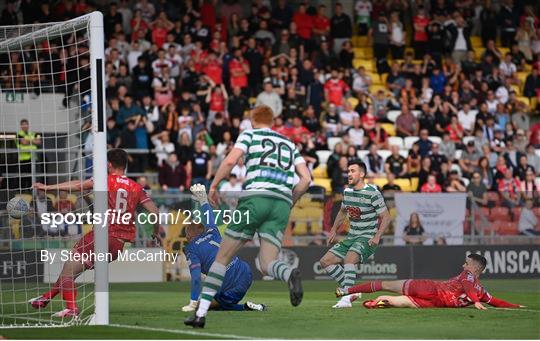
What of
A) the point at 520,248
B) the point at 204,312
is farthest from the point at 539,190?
the point at 204,312

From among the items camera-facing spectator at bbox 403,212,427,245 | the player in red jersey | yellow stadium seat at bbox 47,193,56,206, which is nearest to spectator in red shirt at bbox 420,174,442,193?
camera-facing spectator at bbox 403,212,427,245

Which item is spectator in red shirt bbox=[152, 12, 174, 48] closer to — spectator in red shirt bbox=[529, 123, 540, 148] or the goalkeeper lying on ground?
spectator in red shirt bbox=[529, 123, 540, 148]

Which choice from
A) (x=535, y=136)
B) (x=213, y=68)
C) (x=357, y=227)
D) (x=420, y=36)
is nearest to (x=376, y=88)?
(x=420, y=36)

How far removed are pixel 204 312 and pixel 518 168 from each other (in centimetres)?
1803

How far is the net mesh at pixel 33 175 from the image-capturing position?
15.2 m

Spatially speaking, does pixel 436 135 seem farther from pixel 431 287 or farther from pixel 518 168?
pixel 431 287

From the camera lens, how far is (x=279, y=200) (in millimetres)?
12406

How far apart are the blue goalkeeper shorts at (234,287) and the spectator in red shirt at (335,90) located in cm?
1623

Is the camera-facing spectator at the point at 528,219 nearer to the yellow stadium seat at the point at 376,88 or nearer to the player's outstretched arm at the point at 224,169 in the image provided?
the yellow stadium seat at the point at 376,88

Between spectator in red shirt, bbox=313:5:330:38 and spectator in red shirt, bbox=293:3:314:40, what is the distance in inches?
4.9

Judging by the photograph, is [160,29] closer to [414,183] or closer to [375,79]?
[375,79]

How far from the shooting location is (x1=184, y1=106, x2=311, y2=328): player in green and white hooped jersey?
12.2 meters

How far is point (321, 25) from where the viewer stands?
32.8 metres

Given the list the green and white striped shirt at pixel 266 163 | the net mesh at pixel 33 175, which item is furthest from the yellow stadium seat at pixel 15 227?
the green and white striped shirt at pixel 266 163
